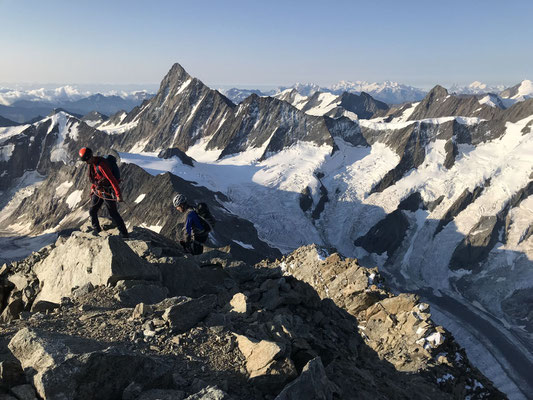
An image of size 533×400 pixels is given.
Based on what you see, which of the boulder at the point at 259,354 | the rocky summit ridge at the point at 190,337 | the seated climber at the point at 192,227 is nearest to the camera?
the rocky summit ridge at the point at 190,337

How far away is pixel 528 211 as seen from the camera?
13600cm

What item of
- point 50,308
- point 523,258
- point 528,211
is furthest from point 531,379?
point 50,308

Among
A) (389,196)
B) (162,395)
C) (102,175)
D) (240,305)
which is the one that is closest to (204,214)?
(102,175)

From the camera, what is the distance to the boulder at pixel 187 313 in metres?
8.85

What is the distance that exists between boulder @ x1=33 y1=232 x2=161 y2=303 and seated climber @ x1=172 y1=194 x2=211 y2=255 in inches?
143

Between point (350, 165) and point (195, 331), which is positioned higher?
point (195, 331)

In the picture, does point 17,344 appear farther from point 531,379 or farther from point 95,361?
→ point 531,379

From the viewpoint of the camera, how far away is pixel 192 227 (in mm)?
17516

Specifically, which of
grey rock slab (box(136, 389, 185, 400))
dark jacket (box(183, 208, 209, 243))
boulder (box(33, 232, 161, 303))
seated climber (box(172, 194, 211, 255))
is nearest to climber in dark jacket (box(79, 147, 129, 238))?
boulder (box(33, 232, 161, 303))

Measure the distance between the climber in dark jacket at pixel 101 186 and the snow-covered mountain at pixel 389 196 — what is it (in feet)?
272

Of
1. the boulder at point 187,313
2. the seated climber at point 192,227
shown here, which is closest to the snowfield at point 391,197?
the seated climber at point 192,227

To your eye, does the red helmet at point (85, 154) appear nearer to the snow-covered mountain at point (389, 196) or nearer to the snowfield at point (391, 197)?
the snow-covered mountain at point (389, 196)

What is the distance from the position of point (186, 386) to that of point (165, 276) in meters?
7.36

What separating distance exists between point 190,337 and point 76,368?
10.6 feet
